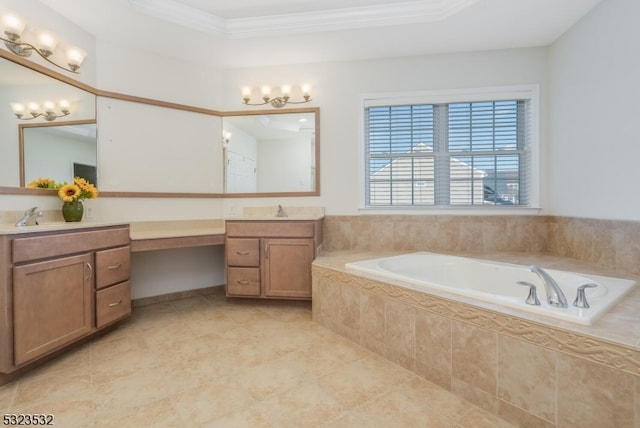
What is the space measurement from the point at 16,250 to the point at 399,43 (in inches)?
128

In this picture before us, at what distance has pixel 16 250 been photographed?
161cm

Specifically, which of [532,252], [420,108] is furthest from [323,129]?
[532,252]

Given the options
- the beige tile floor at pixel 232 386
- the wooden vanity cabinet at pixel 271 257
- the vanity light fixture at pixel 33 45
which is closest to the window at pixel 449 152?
the wooden vanity cabinet at pixel 271 257

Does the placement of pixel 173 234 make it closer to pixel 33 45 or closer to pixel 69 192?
pixel 69 192

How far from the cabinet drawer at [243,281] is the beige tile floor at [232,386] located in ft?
1.56

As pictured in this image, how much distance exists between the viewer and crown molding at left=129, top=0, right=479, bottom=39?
2369 mm

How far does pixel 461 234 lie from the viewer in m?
2.96

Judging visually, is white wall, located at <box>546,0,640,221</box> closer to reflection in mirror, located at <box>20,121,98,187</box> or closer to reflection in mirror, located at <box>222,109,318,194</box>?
reflection in mirror, located at <box>222,109,318,194</box>

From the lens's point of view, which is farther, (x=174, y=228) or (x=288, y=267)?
(x=174, y=228)

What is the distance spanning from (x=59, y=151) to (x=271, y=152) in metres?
1.79

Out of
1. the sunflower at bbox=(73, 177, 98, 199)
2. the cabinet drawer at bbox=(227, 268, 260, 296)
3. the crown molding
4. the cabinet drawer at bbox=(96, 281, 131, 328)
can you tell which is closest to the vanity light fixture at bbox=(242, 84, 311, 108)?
the crown molding

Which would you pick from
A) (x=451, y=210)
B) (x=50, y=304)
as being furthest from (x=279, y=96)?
(x=50, y=304)

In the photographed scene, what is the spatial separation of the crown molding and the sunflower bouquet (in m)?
1.44

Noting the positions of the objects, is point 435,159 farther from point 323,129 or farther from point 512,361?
point 512,361
